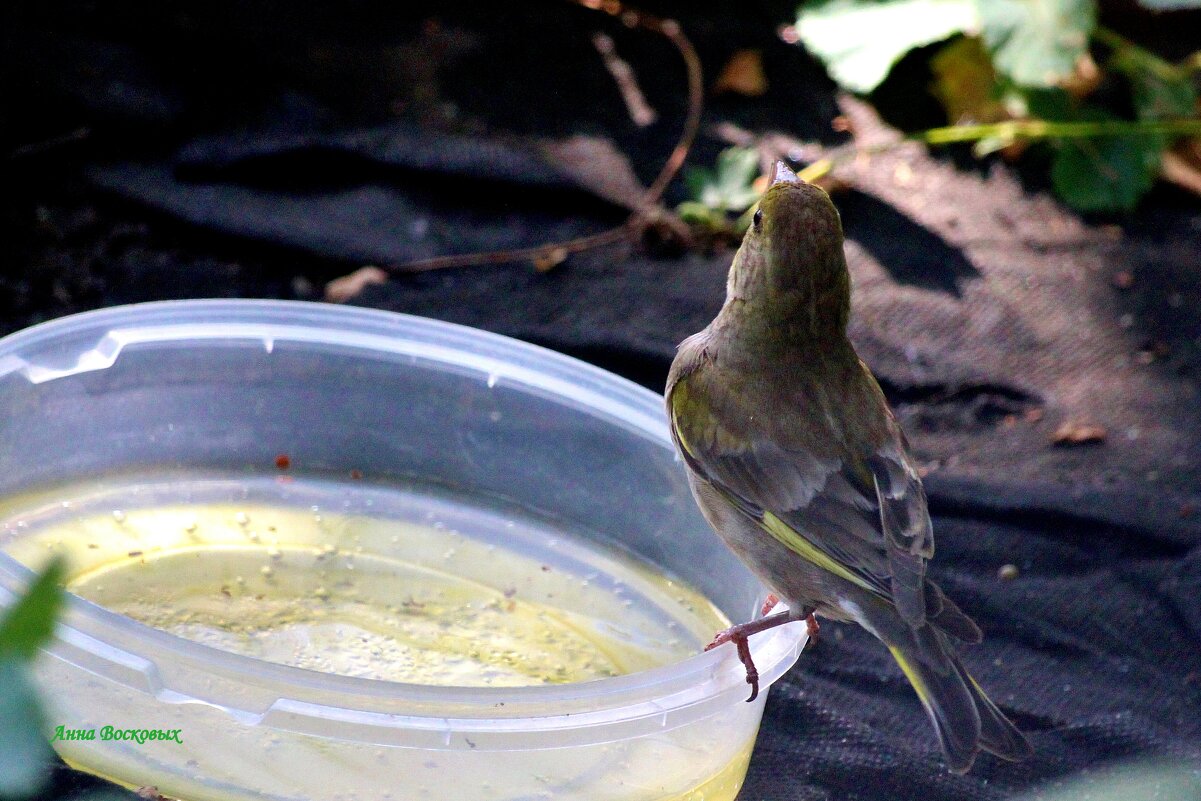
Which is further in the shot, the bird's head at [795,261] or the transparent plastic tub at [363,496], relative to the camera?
the bird's head at [795,261]

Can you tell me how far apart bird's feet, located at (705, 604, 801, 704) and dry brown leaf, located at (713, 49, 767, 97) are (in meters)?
2.94

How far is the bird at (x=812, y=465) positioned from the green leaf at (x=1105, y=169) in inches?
93.5

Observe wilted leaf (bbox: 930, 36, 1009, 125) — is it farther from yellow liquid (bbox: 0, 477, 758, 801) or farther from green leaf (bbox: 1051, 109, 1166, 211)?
yellow liquid (bbox: 0, 477, 758, 801)

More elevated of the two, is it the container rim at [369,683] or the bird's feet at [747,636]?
the container rim at [369,683]

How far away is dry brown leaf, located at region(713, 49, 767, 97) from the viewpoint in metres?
4.86

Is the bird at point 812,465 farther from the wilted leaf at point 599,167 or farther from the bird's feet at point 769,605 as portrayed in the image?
the wilted leaf at point 599,167

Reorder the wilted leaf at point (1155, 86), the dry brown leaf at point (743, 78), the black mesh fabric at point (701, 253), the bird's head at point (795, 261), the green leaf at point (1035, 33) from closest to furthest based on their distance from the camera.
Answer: the bird's head at point (795, 261) → the black mesh fabric at point (701, 253) → the green leaf at point (1035, 33) → the wilted leaf at point (1155, 86) → the dry brown leaf at point (743, 78)

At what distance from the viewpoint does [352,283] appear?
3918mm

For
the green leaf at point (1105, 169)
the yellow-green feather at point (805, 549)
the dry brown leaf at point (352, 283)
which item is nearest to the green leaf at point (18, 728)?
the yellow-green feather at point (805, 549)

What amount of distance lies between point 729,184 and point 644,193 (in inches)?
12.0

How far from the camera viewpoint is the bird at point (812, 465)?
84.7 inches

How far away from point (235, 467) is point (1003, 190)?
3.03 metres

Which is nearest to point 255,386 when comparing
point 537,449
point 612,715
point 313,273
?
point 537,449

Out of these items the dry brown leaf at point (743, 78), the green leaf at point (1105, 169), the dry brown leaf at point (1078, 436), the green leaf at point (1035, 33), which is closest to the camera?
the dry brown leaf at point (1078, 436)
